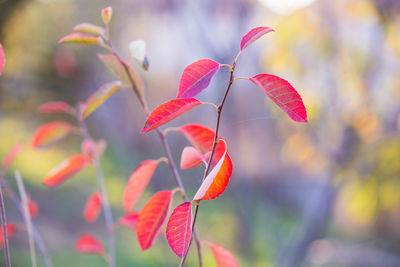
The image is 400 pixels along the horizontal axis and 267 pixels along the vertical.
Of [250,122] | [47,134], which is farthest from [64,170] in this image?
[250,122]

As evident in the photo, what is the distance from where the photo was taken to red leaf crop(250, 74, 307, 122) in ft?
0.95

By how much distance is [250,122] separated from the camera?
7.81ft

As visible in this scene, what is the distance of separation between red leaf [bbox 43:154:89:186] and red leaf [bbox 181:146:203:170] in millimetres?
226

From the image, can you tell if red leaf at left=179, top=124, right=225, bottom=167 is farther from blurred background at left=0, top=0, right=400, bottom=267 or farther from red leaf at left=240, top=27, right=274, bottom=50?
blurred background at left=0, top=0, right=400, bottom=267

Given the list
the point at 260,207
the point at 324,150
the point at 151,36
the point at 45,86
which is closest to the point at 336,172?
the point at 324,150

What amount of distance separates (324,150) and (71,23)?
2608 millimetres

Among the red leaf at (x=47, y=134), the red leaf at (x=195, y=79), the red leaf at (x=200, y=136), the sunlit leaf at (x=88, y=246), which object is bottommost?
the sunlit leaf at (x=88, y=246)

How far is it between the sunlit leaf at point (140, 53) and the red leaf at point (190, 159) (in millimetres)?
98

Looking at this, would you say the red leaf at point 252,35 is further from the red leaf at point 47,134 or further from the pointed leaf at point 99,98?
the red leaf at point 47,134

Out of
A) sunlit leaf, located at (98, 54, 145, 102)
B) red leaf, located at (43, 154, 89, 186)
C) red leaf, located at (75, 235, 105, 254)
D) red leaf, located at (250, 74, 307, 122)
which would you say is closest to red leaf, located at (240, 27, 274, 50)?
red leaf, located at (250, 74, 307, 122)

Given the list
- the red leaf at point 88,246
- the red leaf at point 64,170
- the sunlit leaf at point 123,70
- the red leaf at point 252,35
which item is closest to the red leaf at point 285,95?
the red leaf at point 252,35

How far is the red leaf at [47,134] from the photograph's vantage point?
0.55 m

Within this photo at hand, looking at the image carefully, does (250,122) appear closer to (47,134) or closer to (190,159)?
(47,134)

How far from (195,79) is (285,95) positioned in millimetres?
78
